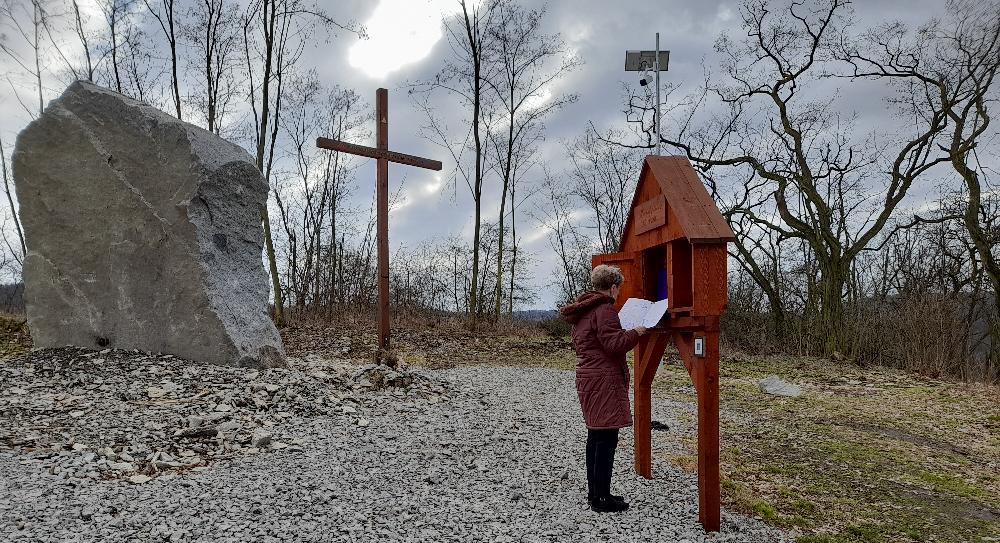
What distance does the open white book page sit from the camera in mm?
4043

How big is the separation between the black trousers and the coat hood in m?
0.79

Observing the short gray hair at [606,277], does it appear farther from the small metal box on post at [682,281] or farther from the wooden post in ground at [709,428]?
the wooden post in ground at [709,428]

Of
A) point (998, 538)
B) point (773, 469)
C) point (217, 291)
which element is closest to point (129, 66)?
point (217, 291)

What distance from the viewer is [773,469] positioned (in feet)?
17.6

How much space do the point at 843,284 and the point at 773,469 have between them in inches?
521

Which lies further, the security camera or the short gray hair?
the security camera

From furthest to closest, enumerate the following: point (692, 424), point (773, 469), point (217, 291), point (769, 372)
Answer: point (769, 372) → point (217, 291) → point (692, 424) → point (773, 469)

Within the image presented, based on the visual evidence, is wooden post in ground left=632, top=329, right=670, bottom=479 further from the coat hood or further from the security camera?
the security camera

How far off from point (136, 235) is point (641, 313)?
7.12 metres

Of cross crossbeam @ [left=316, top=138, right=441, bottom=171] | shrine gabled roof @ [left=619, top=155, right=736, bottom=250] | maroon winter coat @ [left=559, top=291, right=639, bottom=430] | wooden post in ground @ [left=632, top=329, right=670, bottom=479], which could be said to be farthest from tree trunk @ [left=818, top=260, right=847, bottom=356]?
maroon winter coat @ [left=559, top=291, right=639, bottom=430]

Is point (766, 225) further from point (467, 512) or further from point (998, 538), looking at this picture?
point (467, 512)

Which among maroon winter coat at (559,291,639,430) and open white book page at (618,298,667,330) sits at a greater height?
open white book page at (618,298,667,330)

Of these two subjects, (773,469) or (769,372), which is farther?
(769,372)

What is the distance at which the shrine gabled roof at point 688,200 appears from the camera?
3706 mm
